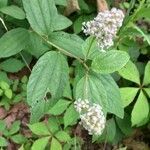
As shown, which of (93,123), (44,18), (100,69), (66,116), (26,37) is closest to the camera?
(93,123)

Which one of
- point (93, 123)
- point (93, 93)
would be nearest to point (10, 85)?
point (93, 93)

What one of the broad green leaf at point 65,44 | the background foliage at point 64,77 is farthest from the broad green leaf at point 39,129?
the broad green leaf at point 65,44

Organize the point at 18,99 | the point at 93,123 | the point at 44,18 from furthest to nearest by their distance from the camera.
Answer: the point at 18,99 → the point at 44,18 → the point at 93,123

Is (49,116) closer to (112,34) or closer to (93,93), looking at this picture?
(93,93)

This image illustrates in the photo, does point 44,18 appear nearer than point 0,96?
Yes

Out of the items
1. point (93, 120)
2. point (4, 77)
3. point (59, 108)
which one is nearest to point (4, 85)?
point (4, 77)

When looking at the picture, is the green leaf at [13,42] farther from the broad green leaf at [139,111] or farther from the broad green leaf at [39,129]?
the broad green leaf at [139,111]

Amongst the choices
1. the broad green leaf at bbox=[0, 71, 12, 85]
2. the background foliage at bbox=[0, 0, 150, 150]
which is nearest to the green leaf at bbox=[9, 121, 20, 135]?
the background foliage at bbox=[0, 0, 150, 150]
